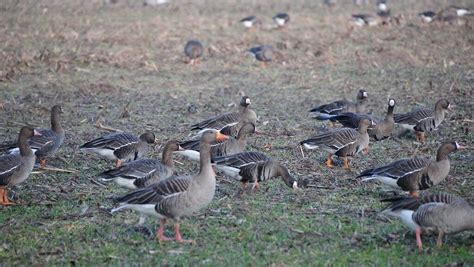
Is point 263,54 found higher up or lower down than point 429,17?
higher up

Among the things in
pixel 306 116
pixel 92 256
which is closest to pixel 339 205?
pixel 92 256

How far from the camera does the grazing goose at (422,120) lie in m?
14.6

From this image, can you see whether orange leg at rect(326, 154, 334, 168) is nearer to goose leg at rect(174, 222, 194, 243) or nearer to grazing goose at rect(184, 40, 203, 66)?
goose leg at rect(174, 222, 194, 243)

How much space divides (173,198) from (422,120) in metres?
7.09

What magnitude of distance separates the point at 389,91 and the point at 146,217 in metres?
10.8

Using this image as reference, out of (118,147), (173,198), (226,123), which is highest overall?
(173,198)

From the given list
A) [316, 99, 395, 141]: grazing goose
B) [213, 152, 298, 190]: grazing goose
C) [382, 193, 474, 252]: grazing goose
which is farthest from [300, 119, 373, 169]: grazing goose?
[382, 193, 474, 252]: grazing goose

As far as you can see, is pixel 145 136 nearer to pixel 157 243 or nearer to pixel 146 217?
pixel 146 217

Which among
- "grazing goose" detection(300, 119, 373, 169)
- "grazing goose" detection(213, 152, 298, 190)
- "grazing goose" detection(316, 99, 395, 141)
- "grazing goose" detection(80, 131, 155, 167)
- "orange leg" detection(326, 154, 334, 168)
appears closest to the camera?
"grazing goose" detection(213, 152, 298, 190)

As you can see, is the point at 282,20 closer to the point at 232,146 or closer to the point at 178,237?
the point at 232,146

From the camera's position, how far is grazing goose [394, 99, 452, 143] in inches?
575

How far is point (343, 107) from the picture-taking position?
52.5 feet

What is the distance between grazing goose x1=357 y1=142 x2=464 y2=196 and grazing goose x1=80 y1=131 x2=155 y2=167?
383 cm

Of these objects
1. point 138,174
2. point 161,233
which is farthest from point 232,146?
point 161,233
